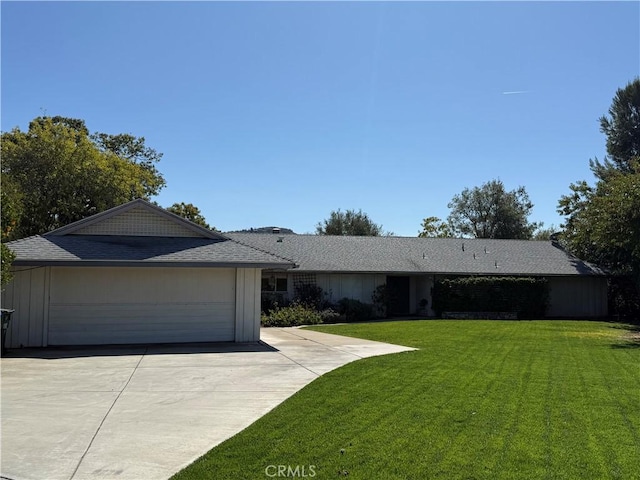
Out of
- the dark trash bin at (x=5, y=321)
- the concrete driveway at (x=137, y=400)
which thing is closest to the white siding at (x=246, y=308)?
the concrete driveway at (x=137, y=400)

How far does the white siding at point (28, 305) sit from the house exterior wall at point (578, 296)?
81.1 ft

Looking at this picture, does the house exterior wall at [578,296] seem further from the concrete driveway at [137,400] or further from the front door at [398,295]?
the concrete driveway at [137,400]

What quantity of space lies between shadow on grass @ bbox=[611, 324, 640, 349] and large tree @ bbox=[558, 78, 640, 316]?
→ 2908 mm

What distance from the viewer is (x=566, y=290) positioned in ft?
101

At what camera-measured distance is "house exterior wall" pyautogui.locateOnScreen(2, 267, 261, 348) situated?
15.1 metres

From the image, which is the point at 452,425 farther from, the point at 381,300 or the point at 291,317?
the point at 381,300

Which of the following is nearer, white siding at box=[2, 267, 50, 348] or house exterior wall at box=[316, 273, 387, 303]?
white siding at box=[2, 267, 50, 348]

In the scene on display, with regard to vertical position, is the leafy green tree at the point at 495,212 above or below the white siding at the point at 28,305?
above

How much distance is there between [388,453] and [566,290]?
27.9m

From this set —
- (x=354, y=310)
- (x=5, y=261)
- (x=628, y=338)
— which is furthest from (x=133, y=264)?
(x=628, y=338)

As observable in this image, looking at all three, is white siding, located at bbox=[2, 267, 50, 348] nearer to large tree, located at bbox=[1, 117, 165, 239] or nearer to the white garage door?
the white garage door

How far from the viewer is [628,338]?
60.9ft

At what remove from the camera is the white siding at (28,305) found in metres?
14.9

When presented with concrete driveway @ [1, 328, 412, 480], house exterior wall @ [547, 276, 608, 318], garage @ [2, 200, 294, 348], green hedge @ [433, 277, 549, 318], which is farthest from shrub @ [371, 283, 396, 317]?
concrete driveway @ [1, 328, 412, 480]
